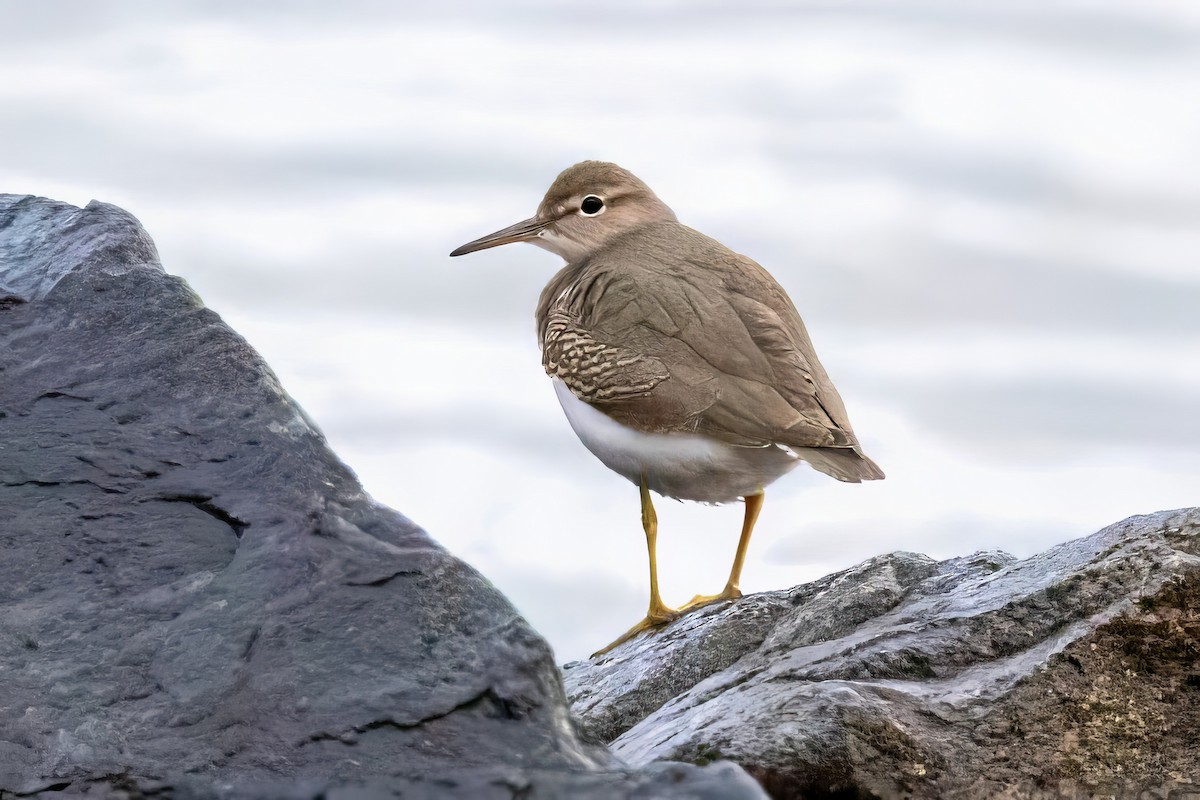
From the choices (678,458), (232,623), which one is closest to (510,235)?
(678,458)

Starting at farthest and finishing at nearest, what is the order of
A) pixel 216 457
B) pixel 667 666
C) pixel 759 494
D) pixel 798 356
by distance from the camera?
1. pixel 759 494
2. pixel 798 356
3. pixel 667 666
4. pixel 216 457

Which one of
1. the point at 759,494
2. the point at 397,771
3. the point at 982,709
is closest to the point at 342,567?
the point at 397,771

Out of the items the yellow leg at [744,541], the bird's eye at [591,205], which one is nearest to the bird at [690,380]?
the yellow leg at [744,541]

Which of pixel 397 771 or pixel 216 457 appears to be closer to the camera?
pixel 397 771

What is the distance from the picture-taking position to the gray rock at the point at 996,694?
482cm

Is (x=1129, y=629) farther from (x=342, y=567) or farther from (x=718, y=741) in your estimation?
(x=342, y=567)

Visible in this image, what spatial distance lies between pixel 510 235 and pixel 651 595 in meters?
3.04

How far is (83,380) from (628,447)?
130 inches

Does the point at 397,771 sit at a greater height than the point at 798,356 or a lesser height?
lesser

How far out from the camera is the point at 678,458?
24.6 ft

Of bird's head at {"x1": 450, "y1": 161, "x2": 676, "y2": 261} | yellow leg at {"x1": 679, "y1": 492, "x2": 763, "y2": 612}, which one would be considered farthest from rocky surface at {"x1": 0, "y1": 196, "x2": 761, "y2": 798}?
bird's head at {"x1": 450, "y1": 161, "x2": 676, "y2": 261}

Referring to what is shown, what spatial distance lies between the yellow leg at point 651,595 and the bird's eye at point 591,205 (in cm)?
225

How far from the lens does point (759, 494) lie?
8.39m

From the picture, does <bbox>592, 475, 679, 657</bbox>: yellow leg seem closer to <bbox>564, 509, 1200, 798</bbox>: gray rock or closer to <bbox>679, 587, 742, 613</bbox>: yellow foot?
<bbox>679, 587, 742, 613</bbox>: yellow foot
